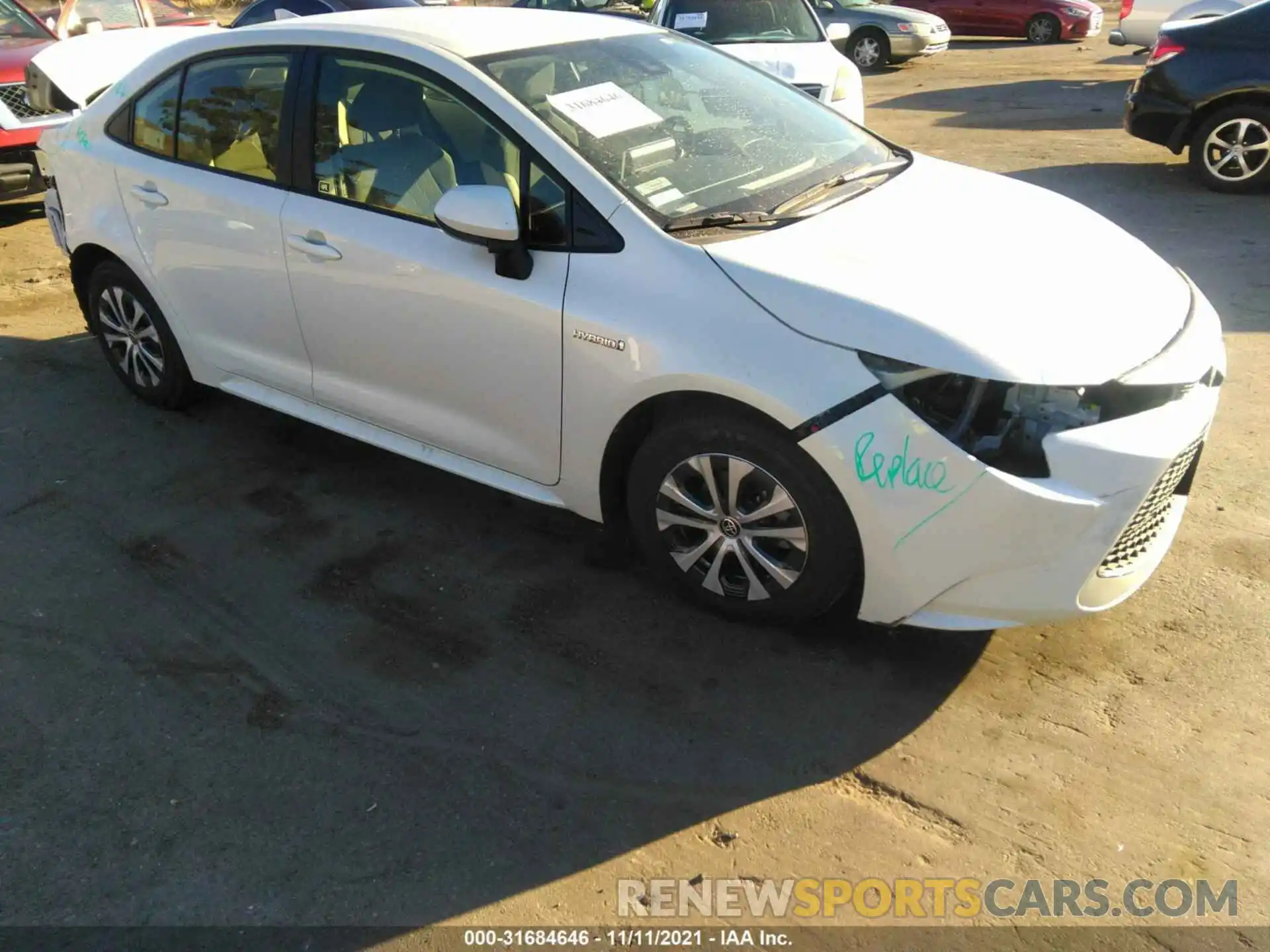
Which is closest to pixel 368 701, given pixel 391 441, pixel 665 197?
pixel 391 441

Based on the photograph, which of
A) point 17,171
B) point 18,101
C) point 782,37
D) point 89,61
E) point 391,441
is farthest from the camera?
point 782,37

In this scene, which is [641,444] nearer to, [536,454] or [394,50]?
[536,454]

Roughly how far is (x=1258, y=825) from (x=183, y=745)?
2.86 meters

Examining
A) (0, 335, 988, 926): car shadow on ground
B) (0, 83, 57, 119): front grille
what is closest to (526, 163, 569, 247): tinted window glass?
(0, 335, 988, 926): car shadow on ground

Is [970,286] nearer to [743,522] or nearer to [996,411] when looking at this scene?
[996,411]

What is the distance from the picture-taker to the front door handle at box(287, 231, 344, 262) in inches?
146

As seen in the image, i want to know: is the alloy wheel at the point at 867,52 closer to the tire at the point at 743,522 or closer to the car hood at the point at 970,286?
the car hood at the point at 970,286

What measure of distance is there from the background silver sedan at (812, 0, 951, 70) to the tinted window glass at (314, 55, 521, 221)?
542 inches

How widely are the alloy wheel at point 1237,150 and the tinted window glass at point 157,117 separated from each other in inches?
288

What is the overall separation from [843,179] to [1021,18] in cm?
1737

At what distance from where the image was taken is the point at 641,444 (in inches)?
129

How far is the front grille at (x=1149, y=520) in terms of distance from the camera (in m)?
2.85

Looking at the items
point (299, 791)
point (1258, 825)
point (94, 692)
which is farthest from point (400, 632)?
point (1258, 825)

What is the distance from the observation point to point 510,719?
3068 millimetres
